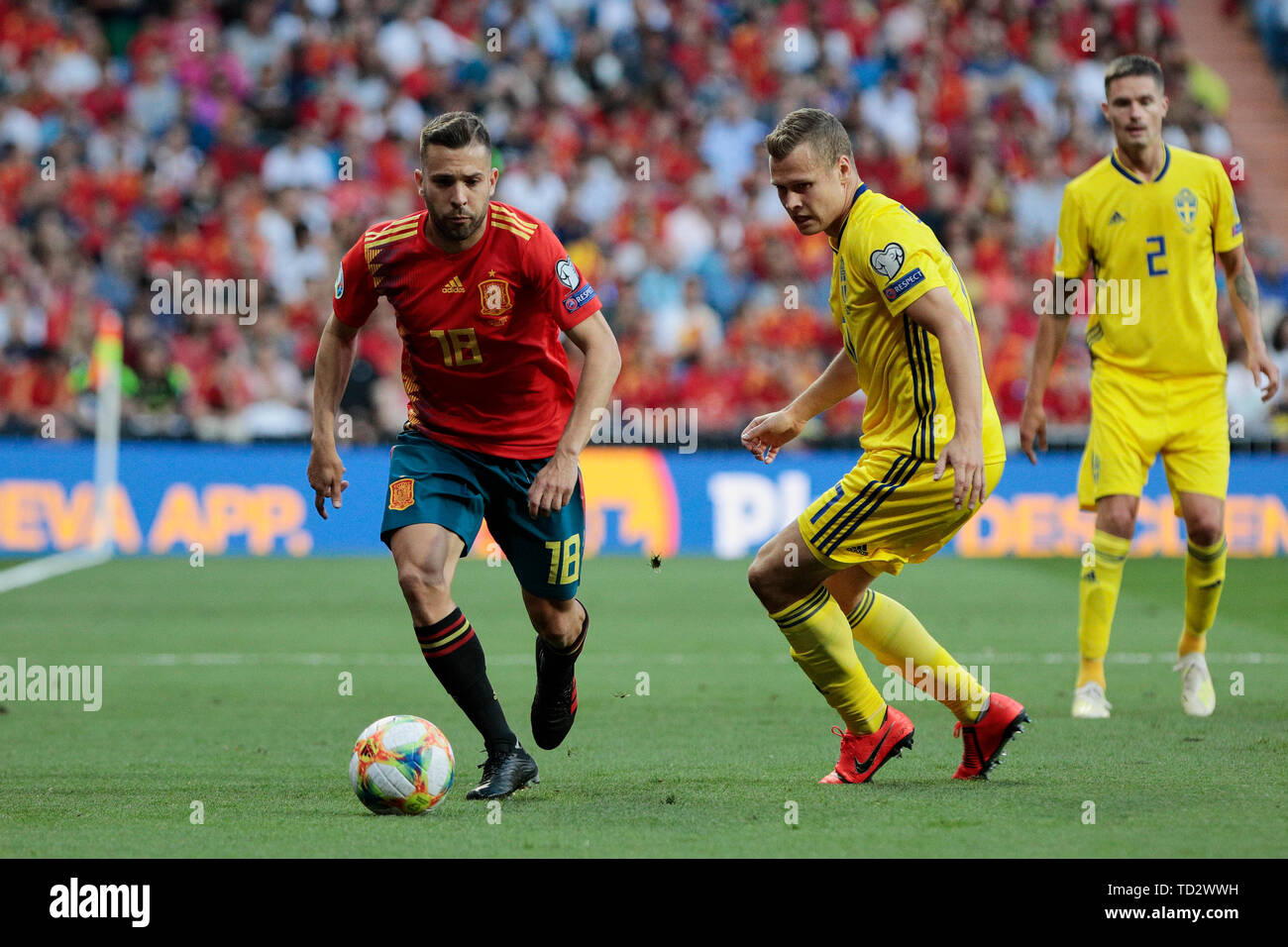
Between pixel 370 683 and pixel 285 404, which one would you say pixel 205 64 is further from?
pixel 370 683

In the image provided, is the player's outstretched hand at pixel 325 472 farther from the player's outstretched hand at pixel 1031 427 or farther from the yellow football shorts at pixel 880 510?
Answer: the player's outstretched hand at pixel 1031 427

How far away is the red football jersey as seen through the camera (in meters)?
5.87

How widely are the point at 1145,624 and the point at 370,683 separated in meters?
5.16

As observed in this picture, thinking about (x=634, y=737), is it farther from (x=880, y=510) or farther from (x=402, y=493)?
(x=880, y=510)

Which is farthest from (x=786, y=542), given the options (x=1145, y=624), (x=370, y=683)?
(x=1145, y=624)

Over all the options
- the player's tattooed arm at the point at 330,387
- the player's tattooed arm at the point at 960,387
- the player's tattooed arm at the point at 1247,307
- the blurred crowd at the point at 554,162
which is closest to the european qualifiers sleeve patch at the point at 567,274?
the player's tattooed arm at the point at 330,387

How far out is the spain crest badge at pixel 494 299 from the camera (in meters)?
5.88

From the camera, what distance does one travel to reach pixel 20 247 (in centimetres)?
1845

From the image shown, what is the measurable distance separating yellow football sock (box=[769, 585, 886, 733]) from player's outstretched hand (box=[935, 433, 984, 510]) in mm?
747

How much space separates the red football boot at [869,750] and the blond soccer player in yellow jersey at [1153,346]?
6.19ft

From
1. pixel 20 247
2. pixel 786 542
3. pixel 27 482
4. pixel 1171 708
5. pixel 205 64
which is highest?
pixel 205 64

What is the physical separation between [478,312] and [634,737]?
206cm

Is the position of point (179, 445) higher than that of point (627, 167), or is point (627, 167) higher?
point (627, 167)

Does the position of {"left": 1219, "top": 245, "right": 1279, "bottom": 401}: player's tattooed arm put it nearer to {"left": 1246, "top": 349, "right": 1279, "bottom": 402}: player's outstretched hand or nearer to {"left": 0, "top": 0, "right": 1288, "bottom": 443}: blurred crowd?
{"left": 1246, "top": 349, "right": 1279, "bottom": 402}: player's outstretched hand
